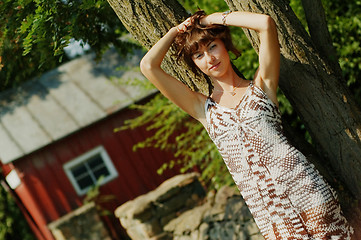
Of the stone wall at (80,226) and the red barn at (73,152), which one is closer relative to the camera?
the stone wall at (80,226)

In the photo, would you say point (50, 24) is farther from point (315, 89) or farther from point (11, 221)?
point (11, 221)

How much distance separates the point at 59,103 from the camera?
11500 mm

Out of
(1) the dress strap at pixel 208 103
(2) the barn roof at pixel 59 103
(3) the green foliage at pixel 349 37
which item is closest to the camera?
(1) the dress strap at pixel 208 103

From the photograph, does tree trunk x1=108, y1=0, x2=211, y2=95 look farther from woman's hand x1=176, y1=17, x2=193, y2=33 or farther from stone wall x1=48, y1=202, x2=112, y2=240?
stone wall x1=48, y1=202, x2=112, y2=240

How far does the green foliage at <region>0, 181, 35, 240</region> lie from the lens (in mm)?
11812

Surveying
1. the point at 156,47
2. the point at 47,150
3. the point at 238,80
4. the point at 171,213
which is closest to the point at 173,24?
the point at 156,47

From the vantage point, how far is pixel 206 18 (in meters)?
2.72

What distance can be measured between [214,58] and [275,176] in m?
0.76

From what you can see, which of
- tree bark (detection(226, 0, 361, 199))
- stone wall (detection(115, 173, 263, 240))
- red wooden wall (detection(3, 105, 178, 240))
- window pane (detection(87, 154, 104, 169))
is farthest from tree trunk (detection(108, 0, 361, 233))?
window pane (detection(87, 154, 104, 169))

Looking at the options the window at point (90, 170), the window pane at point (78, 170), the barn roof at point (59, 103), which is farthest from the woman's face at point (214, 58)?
the window pane at point (78, 170)

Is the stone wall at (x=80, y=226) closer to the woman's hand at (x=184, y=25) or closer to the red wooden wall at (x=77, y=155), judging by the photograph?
the red wooden wall at (x=77, y=155)

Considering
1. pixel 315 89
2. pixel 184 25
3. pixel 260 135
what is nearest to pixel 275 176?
pixel 260 135

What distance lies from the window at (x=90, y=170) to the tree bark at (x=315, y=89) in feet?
28.2

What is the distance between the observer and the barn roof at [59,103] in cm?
1075
